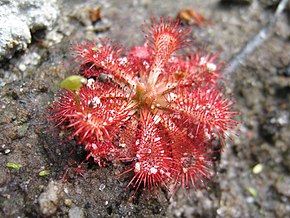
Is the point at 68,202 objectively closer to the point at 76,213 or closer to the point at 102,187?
the point at 76,213

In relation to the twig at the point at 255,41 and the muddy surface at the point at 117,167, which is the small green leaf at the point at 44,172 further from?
the twig at the point at 255,41

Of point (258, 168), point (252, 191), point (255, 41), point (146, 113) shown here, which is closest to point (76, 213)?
point (146, 113)

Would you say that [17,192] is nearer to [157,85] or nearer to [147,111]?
[147,111]

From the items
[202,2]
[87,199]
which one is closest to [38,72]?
[87,199]

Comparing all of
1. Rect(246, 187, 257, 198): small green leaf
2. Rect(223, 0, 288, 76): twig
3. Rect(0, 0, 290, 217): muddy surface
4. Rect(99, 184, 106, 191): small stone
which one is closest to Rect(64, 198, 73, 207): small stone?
Rect(0, 0, 290, 217): muddy surface

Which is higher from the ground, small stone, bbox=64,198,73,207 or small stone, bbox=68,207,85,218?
small stone, bbox=64,198,73,207

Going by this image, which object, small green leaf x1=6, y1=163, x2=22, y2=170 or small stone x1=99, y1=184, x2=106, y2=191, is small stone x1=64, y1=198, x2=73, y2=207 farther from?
small green leaf x1=6, y1=163, x2=22, y2=170
